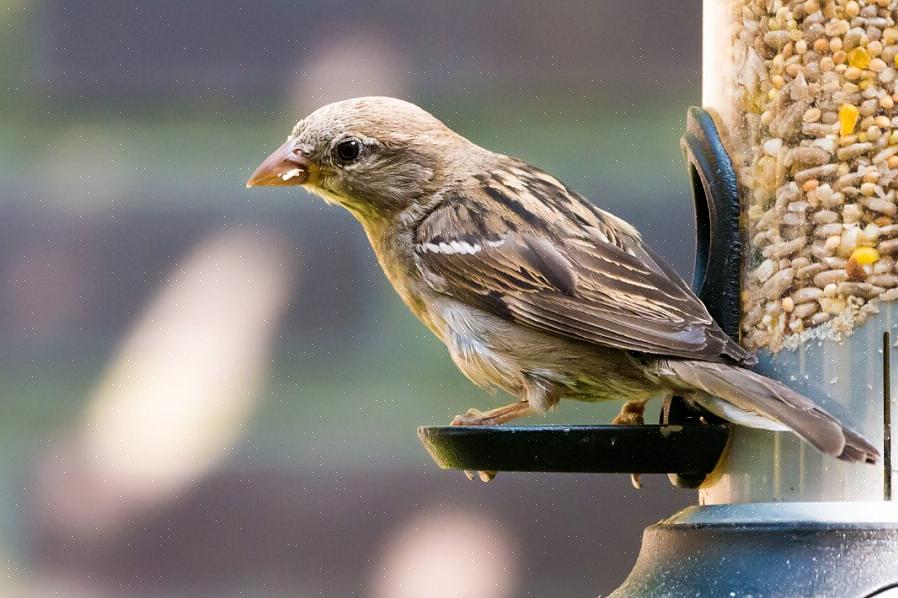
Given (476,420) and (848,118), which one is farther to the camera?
(476,420)

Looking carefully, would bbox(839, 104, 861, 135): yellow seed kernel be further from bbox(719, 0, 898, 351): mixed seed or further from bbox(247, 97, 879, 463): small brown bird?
bbox(247, 97, 879, 463): small brown bird

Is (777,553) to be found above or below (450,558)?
above

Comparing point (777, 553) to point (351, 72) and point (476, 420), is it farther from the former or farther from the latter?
point (351, 72)

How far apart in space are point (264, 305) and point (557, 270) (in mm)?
1441

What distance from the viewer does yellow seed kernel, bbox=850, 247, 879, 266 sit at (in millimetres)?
2992

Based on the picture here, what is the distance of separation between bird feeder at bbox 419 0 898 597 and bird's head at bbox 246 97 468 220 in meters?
0.64

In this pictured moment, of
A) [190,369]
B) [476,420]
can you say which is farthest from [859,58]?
[190,369]

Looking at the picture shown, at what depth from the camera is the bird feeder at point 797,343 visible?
115 inches

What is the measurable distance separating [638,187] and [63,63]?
144 cm

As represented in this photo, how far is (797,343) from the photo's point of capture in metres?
3.06

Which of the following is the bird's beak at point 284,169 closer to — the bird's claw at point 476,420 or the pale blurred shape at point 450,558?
the bird's claw at point 476,420

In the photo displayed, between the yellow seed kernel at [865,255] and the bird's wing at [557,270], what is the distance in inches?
9.4

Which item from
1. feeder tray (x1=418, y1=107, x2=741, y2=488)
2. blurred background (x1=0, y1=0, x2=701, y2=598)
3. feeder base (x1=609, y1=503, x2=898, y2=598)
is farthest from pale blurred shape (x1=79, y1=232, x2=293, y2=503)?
feeder base (x1=609, y1=503, x2=898, y2=598)

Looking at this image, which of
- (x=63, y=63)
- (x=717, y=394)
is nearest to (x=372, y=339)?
(x=63, y=63)
